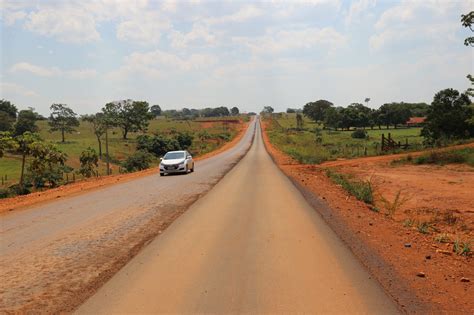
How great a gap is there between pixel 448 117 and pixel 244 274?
4951 cm

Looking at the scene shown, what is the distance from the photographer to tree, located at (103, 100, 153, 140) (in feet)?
324

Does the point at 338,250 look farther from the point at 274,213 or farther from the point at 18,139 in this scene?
the point at 18,139

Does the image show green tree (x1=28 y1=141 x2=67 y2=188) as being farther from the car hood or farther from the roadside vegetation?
the car hood

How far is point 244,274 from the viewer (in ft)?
21.1

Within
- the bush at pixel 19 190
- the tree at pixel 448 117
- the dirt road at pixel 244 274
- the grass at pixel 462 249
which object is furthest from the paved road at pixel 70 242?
the tree at pixel 448 117

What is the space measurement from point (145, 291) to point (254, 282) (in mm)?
1476

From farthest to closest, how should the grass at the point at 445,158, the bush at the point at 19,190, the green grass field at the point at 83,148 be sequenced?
the green grass field at the point at 83,148
the bush at the point at 19,190
the grass at the point at 445,158

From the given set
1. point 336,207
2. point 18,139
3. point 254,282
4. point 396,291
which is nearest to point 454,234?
point 336,207

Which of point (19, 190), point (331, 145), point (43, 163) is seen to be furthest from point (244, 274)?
point (331, 145)

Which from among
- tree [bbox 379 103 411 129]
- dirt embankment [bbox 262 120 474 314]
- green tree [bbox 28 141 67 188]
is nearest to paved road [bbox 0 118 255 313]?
dirt embankment [bbox 262 120 474 314]

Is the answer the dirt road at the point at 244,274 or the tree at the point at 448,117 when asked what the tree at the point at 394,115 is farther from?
the dirt road at the point at 244,274

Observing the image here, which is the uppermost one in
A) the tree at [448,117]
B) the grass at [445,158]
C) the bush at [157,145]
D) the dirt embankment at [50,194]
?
the tree at [448,117]

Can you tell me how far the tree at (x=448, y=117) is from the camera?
47.7m

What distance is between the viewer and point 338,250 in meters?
7.89
